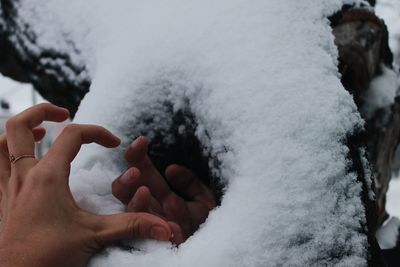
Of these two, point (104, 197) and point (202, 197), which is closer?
point (104, 197)

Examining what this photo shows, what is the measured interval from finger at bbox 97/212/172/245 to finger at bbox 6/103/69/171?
20cm

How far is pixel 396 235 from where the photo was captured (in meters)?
1.74

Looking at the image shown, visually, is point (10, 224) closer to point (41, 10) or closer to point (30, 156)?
point (30, 156)

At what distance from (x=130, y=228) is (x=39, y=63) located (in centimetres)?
113

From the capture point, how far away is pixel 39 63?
5.42ft

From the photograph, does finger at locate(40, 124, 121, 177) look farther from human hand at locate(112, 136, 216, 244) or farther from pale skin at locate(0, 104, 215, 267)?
human hand at locate(112, 136, 216, 244)

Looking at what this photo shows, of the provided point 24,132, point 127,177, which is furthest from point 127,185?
point 24,132

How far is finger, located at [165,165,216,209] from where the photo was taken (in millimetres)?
1120

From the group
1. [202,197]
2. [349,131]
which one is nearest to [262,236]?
[349,131]

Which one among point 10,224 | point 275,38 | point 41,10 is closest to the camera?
point 10,224

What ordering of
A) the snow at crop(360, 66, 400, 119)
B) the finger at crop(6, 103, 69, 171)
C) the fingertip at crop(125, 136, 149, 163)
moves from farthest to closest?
1. the snow at crop(360, 66, 400, 119)
2. the fingertip at crop(125, 136, 149, 163)
3. the finger at crop(6, 103, 69, 171)

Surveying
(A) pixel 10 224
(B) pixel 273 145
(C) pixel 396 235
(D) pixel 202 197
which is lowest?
(C) pixel 396 235

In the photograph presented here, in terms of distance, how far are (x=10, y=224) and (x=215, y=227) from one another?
14.4 inches

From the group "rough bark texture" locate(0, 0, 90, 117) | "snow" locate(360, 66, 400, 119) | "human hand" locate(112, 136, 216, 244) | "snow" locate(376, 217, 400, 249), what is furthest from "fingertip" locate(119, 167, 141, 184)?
"snow" locate(376, 217, 400, 249)
